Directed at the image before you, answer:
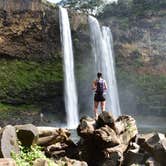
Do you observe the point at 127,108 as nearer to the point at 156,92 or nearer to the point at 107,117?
the point at 156,92

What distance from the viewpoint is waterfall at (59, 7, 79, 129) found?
123ft

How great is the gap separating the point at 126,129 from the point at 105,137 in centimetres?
154

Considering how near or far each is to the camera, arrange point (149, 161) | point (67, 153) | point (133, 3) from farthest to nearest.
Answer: point (133, 3) → point (67, 153) → point (149, 161)

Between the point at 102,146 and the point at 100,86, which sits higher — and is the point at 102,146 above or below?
below

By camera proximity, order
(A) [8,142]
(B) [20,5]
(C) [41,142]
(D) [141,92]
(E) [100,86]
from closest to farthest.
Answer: (A) [8,142]
(C) [41,142]
(E) [100,86]
(B) [20,5]
(D) [141,92]

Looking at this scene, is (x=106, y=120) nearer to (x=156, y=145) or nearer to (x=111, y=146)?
(x=111, y=146)

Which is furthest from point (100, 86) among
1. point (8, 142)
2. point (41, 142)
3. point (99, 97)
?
point (8, 142)

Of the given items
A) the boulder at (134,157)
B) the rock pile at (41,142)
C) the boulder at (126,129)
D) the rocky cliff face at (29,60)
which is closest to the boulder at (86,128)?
the rock pile at (41,142)

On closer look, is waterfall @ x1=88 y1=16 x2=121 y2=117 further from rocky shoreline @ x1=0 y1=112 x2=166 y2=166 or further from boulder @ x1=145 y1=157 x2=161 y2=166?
boulder @ x1=145 y1=157 x2=161 y2=166

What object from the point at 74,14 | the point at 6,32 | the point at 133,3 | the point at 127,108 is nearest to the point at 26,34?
the point at 6,32

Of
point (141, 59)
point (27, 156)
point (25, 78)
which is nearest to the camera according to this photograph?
point (27, 156)

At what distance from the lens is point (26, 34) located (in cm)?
3669

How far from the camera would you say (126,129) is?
14.4 m

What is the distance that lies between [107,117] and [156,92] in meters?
28.2
